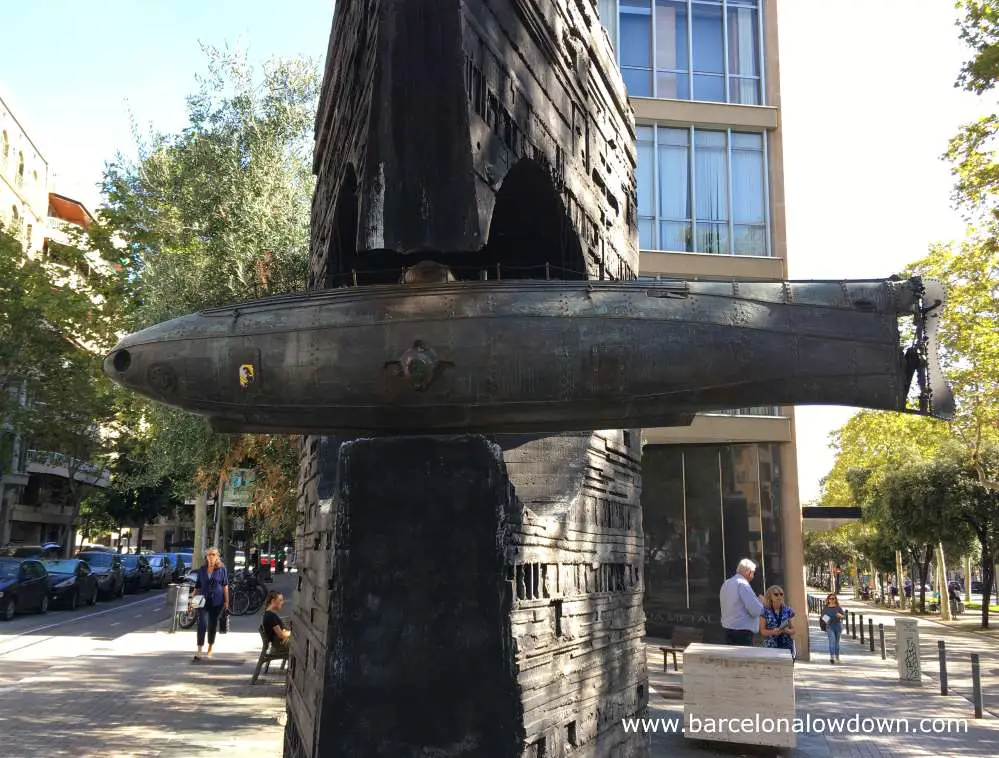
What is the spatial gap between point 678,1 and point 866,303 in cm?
1801

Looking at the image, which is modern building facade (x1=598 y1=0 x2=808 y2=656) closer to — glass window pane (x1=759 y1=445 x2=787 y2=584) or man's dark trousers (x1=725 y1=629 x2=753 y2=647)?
glass window pane (x1=759 y1=445 x2=787 y2=584)

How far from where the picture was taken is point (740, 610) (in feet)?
31.7

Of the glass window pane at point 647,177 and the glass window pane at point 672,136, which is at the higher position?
the glass window pane at point 672,136

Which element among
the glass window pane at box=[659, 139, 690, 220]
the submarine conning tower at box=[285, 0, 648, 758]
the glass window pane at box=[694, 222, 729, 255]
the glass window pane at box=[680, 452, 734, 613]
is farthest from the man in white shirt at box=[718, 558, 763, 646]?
the glass window pane at box=[659, 139, 690, 220]

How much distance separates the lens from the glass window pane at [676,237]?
1953 centimetres

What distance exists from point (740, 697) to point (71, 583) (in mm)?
20998

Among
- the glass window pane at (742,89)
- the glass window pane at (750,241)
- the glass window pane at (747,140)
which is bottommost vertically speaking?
the glass window pane at (750,241)

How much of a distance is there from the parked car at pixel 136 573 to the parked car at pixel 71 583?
3844 millimetres

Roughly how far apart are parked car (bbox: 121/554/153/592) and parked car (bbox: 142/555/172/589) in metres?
1.11

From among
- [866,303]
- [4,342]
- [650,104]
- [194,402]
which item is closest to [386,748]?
[194,402]

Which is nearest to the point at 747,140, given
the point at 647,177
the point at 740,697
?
the point at 647,177

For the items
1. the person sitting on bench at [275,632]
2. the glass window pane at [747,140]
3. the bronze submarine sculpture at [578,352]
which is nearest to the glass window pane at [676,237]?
the glass window pane at [747,140]

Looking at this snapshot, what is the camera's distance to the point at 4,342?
2611 cm

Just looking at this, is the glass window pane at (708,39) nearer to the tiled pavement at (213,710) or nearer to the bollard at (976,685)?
the tiled pavement at (213,710)
